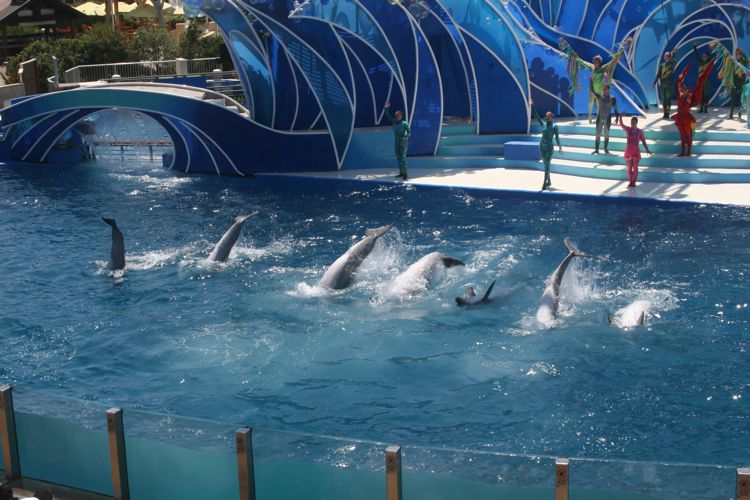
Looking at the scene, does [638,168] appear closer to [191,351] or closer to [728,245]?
[728,245]

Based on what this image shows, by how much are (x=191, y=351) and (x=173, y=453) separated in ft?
14.6

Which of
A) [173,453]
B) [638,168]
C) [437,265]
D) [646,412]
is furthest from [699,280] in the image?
[173,453]

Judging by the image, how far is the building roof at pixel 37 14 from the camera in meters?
37.0

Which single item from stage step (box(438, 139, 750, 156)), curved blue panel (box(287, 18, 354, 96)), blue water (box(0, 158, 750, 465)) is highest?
curved blue panel (box(287, 18, 354, 96))

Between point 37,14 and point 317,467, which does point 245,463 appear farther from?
point 37,14

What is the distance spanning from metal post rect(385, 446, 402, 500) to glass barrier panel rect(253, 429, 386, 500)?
52mm

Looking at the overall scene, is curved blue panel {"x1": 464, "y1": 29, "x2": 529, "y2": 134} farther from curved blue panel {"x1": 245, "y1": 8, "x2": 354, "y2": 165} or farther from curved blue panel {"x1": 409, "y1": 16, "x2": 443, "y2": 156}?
curved blue panel {"x1": 245, "y1": 8, "x2": 354, "y2": 165}

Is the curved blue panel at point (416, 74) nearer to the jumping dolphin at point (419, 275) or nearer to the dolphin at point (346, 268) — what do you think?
the dolphin at point (346, 268)

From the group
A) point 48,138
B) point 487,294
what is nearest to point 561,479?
point 487,294

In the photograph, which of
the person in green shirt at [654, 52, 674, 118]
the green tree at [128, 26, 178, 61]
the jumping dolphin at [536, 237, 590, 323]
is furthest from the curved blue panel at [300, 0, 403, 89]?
the green tree at [128, 26, 178, 61]

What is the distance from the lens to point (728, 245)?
13320mm

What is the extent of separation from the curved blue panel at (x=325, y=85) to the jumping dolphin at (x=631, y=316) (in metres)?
9.98

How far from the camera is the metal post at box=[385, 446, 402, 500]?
510 cm

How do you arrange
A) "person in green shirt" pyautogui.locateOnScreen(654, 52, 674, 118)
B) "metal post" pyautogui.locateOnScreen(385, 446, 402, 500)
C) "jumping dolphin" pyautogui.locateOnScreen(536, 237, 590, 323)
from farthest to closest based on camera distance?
"person in green shirt" pyautogui.locateOnScreen(654, 52, 674, 118) → "jumping dolphin" pyautogui.locateOnScreen(536, 237, 590, 323) → "metal post" pyautogui.locateOnScreen(385, 446, 402, 500)
